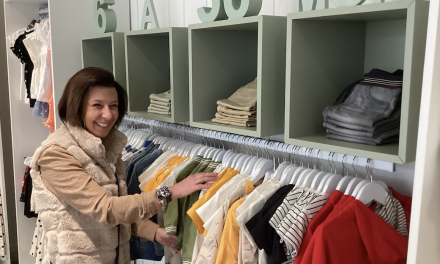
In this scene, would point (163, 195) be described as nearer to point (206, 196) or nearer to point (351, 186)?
point (206, 196)

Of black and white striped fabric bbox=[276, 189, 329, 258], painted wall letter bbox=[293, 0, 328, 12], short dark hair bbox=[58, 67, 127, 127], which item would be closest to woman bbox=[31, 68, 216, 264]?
short dark hair bbox=[58, 67, 127, 127]

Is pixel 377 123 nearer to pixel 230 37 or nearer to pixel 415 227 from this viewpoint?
pixel 415 227

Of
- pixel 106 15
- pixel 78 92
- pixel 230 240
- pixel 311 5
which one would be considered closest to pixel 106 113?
pixel 78 92

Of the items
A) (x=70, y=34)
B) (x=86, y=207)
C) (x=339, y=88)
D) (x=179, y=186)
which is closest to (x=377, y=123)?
(x=339, y=88)

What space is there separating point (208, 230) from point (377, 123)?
2.55 ft

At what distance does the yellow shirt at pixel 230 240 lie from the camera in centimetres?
158

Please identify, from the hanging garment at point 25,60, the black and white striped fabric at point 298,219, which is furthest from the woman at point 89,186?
the hanging garment at point 25,60

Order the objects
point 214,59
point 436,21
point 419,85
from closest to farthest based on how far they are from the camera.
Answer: point 436,21
point 419,85
point 214,59

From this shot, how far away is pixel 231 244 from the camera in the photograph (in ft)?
5.17

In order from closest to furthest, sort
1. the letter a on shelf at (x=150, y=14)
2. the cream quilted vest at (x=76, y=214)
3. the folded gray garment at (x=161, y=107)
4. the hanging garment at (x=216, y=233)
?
the hanging garment at (x=216, y=233) < the cream quilted vest at (x=76, y=214) < the folded gray garment at (x=161, y=107) < the letter a on shelf at (x=150, y=14)

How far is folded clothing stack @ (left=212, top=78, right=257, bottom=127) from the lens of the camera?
1782 mm

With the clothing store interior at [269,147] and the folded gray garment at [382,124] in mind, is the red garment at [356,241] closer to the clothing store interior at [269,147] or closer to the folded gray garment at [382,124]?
the clothing store interior at [269,147]

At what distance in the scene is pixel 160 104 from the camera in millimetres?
2287

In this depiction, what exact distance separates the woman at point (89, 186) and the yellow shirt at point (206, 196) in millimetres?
46
